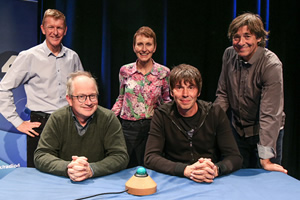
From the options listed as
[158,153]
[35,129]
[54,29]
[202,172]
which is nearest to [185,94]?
[158,153]

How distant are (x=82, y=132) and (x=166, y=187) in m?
0.69

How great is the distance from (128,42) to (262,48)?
140cm

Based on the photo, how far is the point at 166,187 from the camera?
153 cm

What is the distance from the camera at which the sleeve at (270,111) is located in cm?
198

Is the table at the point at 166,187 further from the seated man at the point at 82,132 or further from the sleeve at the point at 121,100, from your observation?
the sleeve at the point at 121,100

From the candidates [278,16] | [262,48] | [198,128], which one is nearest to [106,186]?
[198,128]

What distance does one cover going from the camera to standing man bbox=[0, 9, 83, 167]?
2.61 meters

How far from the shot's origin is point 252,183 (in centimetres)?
157

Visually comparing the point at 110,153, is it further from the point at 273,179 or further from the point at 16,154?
the point at 16,154

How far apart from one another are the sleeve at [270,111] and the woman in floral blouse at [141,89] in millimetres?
870

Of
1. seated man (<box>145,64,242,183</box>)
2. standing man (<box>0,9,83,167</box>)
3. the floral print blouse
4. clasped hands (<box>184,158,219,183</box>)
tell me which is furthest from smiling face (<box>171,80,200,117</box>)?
standing man (<box>0,9,83,167</box>)

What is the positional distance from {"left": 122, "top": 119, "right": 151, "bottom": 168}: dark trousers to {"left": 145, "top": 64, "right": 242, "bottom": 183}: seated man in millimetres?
623

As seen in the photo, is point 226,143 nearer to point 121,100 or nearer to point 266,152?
point 266,152

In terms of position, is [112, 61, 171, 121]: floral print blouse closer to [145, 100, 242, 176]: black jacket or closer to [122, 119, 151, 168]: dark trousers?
[122, 119, 151, 168]: dark trousers
